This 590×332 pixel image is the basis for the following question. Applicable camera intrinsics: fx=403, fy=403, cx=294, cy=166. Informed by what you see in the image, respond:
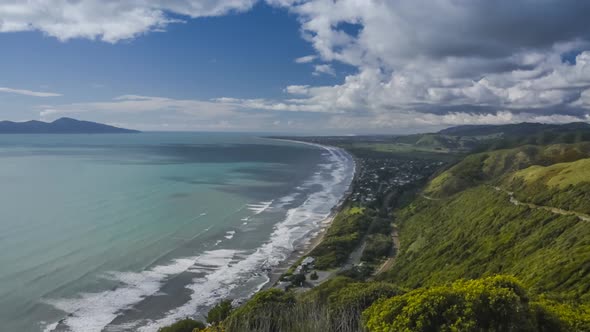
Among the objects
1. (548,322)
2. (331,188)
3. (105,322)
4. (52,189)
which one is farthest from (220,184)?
(548,322)

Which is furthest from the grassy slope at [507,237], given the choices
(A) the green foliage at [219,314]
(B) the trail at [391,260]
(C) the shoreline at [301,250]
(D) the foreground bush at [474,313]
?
(A) the green foliage at [219,314]

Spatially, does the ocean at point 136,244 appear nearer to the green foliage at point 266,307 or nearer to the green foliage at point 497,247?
the green foliage at point 266,307

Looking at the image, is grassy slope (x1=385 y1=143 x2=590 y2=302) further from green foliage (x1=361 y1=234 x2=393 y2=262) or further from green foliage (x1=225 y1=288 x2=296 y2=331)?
green foliage (x1=225 y1=288 x2=296 y2=331)

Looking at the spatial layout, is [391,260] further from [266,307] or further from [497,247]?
[266,307]

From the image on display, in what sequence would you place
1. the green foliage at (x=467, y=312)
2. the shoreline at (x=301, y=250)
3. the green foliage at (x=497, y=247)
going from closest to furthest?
the green foliage at (x=467, y=312) → the green foliage at (x=497, y=247) → the shoreline at (x=301, y=250)

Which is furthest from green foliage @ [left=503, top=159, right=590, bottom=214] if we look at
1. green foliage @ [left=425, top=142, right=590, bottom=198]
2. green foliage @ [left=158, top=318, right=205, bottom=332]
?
green foliage @ [left=158, top=318, right=205, bottom=332]

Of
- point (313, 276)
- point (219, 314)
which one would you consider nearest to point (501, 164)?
point (313, 276)
